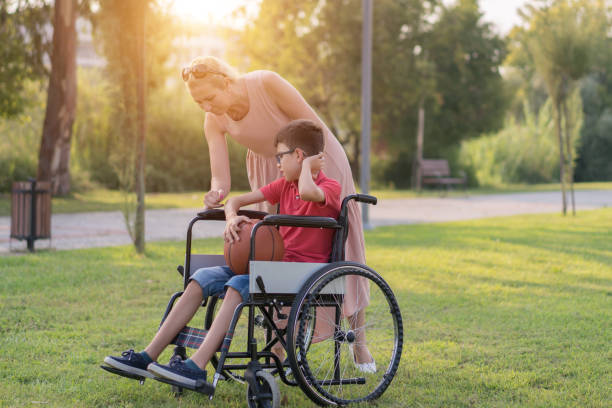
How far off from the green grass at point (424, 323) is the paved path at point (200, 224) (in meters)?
1.25

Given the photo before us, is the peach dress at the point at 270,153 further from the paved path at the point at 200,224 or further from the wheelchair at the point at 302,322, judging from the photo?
the paved path at the point at 200,224

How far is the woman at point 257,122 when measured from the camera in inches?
145

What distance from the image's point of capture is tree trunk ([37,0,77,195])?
1731 centimetres

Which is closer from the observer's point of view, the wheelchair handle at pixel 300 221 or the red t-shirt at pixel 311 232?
the wheelchair handle at pixel 300 221

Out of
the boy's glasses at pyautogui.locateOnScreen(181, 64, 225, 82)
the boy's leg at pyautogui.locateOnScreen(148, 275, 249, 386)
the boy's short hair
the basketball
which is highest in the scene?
the boy's glasses at pyautogui.locateOnScreen(181, 64, 225, 82)

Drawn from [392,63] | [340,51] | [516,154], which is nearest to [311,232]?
[392,63]

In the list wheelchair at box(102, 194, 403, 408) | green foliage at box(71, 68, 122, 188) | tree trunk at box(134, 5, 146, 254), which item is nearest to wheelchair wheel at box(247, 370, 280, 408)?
wheelchair at box(102, 194, 403, 408)

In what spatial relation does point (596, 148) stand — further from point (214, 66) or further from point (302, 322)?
point (302, 322)

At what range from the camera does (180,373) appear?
122 inches

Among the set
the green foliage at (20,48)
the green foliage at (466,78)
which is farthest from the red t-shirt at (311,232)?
the green foliage at (466,78)

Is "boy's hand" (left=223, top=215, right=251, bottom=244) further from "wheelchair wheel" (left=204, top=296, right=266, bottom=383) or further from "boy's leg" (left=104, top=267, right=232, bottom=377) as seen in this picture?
"wheelchair wheel" (left=204, top=296, right=266, bottom=383)

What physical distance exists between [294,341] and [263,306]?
0.67 feet

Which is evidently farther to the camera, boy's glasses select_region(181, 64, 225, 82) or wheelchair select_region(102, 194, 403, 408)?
boy's glasses select_region(181, 64, 225, 82)

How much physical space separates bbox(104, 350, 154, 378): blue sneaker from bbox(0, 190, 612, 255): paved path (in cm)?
619
